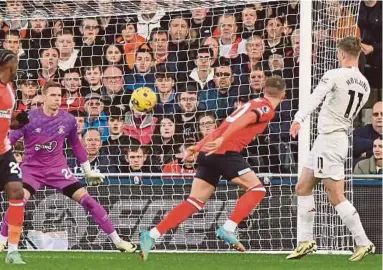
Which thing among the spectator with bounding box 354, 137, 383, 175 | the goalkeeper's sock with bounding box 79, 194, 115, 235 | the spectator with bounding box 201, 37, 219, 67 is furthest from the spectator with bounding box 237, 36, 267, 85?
the goalkeeper's sock with bounding box 79, 194, 115, 235

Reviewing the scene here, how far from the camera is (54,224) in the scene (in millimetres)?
13039

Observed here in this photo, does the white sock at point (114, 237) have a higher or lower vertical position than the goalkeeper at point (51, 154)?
lower

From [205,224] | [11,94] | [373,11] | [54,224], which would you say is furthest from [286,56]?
[11,94]

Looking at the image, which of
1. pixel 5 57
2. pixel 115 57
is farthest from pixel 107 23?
pixel 5 57

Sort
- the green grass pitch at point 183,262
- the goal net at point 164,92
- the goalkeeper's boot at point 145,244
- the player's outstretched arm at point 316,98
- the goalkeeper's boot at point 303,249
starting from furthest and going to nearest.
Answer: the goal net at point 164,92 < the goalkeeper's boot at point 303,249 < the goalkeeper's boot at point 145,244 < the player's outstretched arm at point 316,98 < the green grass pitch at point 183,262

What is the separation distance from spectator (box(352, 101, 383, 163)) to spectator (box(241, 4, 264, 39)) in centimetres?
173

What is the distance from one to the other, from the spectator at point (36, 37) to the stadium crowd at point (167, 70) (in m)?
0.01

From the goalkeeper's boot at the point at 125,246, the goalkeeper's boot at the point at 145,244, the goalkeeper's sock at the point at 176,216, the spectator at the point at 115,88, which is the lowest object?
the goalkeeper's boot at the point at 125,246

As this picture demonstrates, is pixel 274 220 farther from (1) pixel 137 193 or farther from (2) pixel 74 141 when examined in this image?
(2) pixel 74 141

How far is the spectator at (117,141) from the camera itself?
1351 cm

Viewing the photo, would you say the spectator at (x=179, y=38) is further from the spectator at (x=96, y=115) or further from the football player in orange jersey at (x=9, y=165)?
the football player in orange jersey at (x=9, y=165)

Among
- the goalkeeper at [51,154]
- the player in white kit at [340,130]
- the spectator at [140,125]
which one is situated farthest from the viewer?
the spectator at [140,125]

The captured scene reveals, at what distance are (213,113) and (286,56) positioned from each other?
113 cm

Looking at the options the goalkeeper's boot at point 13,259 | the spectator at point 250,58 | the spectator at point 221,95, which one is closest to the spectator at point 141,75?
the spectator at point 221,95
